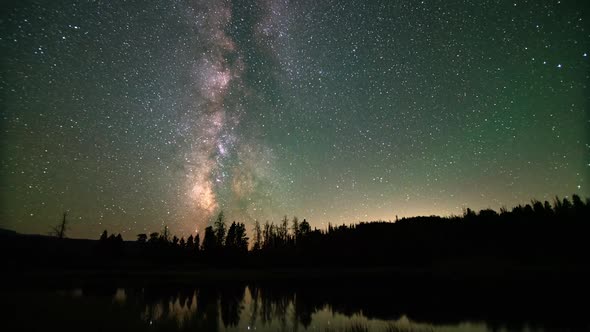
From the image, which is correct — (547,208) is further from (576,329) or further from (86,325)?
(86,325)

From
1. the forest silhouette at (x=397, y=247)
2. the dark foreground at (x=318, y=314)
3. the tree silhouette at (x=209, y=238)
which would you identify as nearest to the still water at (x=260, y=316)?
the dark foreground at (x=318, y=314)

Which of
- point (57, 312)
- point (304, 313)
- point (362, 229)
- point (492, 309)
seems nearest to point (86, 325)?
point (57, 312)

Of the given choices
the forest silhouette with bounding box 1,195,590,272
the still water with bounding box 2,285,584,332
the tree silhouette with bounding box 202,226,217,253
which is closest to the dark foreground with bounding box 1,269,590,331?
the still water with bounding box 2,285,584,332

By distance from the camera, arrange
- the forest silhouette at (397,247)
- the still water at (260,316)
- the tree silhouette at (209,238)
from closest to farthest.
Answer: the still water at (260,316) < the forest silhouette at (397,247) < the tree silhouette at (209,238)

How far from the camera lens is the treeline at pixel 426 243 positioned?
79875 millimetres

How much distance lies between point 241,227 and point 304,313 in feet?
323

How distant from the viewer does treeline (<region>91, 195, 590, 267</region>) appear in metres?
79.9

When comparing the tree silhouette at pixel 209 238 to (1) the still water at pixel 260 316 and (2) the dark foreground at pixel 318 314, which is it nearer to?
(2) the dark foreground at pixel 318 314

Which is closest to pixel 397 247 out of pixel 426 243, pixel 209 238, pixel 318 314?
pixel 426 243

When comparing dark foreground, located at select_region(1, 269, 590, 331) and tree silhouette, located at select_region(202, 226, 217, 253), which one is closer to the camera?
dark foreground, located at select_region(1, 269, 590, 331)

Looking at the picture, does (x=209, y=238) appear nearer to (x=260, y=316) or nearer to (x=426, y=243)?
(x=426, y=243)

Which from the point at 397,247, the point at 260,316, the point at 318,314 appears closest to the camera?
the point at 260,316

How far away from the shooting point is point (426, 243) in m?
98.9

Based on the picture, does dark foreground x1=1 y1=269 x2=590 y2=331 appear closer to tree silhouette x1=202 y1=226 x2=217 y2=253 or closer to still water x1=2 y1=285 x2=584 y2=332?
still water x1=2 y1=285 x2=584 y2=332
